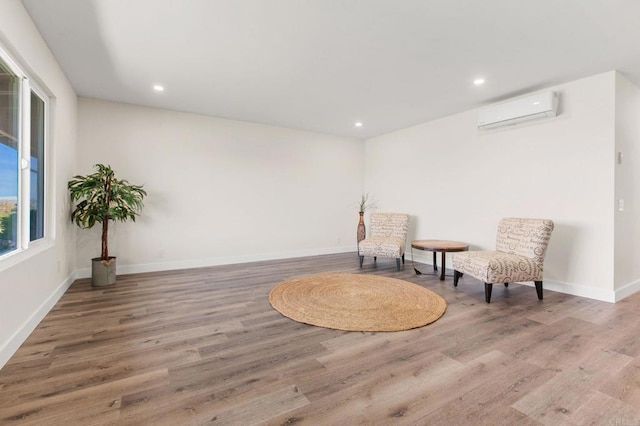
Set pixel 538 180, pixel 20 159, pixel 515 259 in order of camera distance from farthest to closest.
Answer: pixel 538 180, pixel 515 259, pixel 20 159

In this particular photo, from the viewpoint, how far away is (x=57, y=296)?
3172mm

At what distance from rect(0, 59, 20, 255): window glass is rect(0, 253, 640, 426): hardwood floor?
33.4 inches

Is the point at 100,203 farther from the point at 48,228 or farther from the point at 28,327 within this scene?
the point at 28,327

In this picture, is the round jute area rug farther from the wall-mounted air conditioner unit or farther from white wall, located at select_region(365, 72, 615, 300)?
the wall-mounted air conditioner unit

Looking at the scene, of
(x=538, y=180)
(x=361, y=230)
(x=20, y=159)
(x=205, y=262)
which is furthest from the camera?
Answer: (x=361, y=230)

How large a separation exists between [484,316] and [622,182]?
2.39 meters

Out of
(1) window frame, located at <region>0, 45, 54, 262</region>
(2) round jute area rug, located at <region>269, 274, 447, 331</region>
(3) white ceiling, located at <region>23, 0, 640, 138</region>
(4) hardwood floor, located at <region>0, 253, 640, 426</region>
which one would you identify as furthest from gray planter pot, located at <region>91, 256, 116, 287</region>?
(3) white ceiling, located at <region>23, 0, 640, 138</region>

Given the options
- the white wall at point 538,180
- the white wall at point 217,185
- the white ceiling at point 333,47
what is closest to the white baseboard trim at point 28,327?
the white wall at point 217,185

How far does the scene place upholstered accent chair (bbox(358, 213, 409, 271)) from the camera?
4.90 m

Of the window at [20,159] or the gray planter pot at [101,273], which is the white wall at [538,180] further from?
the window at [20,159]

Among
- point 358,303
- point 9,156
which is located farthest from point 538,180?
point 9,156

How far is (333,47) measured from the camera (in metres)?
2.82

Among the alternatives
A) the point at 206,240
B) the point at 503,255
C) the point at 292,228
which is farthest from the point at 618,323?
the point at 206,240

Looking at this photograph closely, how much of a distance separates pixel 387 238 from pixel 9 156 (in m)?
4.78
